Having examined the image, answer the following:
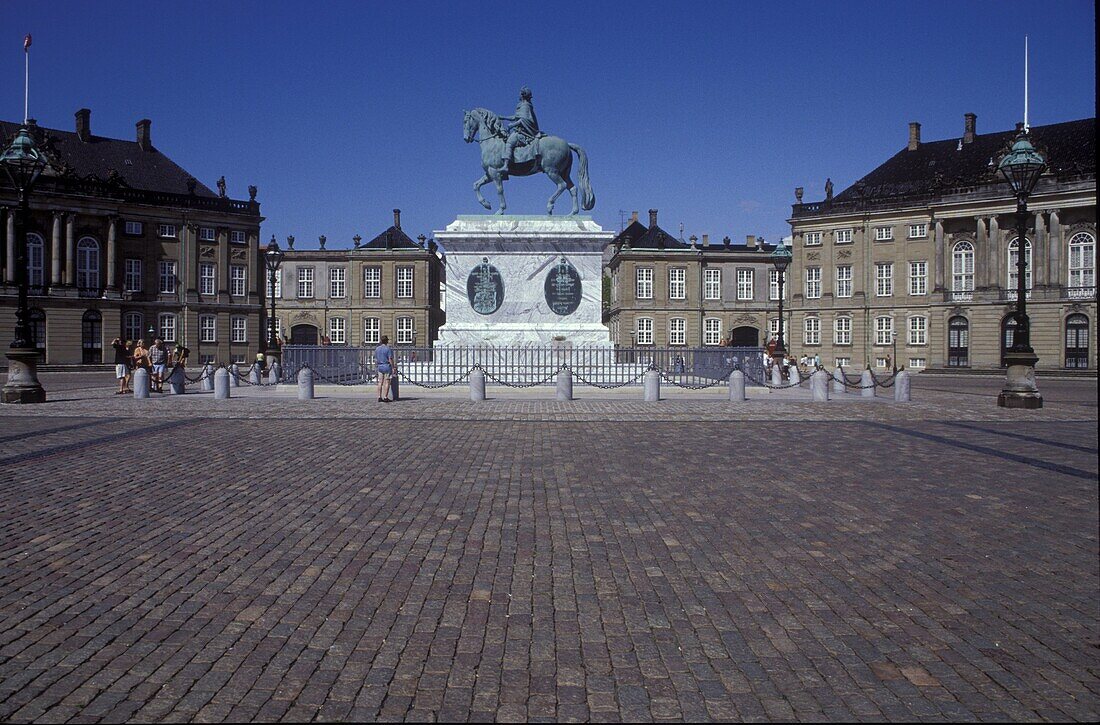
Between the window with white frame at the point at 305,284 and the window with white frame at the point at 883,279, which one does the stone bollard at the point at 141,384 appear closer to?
the window with white frame at the point at 883,279

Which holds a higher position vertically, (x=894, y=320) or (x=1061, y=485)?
(x=894, y=320)

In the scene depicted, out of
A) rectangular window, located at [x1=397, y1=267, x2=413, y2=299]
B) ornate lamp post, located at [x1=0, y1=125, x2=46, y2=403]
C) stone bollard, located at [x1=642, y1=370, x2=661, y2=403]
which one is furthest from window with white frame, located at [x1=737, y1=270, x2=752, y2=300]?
ornate lamp post, located at [x1=0, y1=125, x2=46, y2=403]

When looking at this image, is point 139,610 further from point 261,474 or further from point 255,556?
point 261,474

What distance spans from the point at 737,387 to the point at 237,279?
5631cm

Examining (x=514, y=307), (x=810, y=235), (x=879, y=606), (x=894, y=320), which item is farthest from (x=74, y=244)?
(x=879, y=606)

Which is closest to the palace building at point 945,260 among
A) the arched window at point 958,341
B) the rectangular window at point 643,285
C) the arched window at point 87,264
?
the arched window at point 958,341

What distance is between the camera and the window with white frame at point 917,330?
6234 centimetres

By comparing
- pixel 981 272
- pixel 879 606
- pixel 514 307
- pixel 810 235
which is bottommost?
pixel 879 606

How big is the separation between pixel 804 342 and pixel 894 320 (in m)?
7.43

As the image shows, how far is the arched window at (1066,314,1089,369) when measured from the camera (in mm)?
52725

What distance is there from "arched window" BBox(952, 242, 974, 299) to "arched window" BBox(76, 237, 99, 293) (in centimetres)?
6415

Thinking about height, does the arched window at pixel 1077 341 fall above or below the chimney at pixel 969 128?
below

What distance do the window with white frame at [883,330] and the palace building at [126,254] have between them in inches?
2014

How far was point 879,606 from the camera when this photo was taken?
16.0ft
